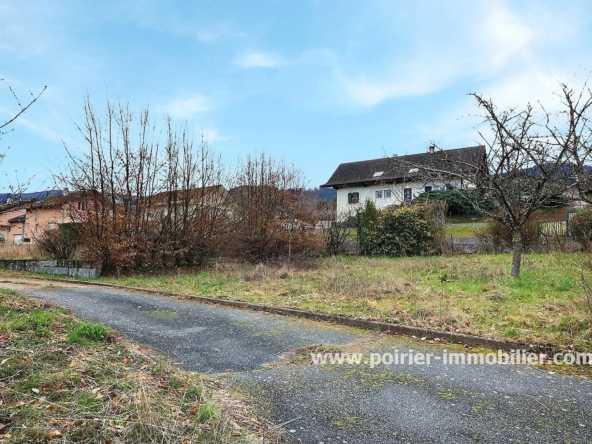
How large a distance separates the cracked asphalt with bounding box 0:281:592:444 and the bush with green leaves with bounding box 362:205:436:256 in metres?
11.4

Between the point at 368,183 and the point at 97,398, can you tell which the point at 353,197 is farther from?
the point at 97,398

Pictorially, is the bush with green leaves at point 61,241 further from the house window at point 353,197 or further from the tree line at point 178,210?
the house window at point 353,197

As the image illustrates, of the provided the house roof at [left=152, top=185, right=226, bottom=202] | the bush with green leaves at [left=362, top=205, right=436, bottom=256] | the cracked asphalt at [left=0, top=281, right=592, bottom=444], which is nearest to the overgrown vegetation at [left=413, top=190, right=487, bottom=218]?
the bush with green leaves at [left=362, top=205, right=436, bottom=256]

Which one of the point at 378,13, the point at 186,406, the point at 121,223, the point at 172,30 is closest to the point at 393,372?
the point at 186,406

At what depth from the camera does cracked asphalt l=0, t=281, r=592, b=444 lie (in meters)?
2.90

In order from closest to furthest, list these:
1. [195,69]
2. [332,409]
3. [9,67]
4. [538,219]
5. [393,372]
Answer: [332,409], [393,372], [9,67], [195,69], [538,219]

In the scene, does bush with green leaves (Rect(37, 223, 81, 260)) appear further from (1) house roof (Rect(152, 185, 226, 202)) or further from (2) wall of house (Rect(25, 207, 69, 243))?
(1) house roof (Rect(152, 185, 226, 202))

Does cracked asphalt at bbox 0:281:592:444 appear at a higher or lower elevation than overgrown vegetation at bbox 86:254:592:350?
lower

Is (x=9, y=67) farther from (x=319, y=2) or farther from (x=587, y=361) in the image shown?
(x=587, y=361)

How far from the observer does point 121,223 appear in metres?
14.0

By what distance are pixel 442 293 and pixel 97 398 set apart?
7036mm

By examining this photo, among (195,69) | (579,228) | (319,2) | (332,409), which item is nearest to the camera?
(332,409)

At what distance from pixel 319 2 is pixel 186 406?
32.8 ft

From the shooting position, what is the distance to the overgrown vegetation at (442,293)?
5.77 meters
